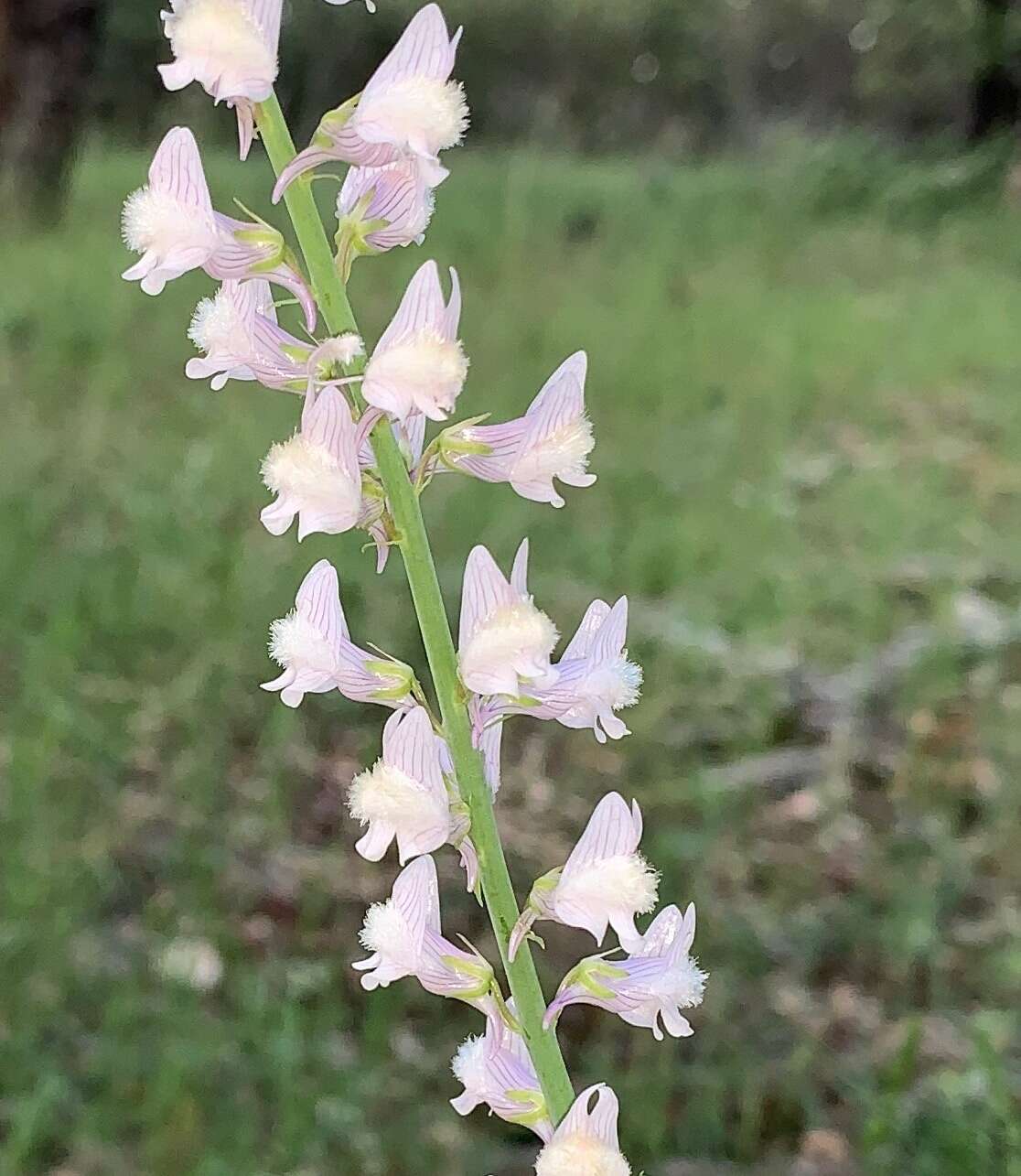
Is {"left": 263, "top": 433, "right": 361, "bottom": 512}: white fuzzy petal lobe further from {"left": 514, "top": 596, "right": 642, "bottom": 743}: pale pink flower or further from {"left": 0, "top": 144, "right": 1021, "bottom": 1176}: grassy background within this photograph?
{"left": 0, "top": 144, "right": 1021, "bottom": 1176}: grassy background

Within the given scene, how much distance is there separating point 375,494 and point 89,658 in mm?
1606

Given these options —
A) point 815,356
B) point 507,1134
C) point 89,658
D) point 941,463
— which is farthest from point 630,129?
point 507,1134

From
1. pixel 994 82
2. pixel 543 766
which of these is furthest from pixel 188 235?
pixel 994 82

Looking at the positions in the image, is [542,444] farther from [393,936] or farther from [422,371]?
[393,936]

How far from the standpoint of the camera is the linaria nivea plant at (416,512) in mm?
468

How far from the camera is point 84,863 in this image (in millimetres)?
1587

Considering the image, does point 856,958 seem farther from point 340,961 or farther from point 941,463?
point 941,463

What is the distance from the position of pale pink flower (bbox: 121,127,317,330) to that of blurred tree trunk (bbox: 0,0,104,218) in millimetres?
4039

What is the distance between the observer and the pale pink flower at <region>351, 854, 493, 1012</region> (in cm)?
53

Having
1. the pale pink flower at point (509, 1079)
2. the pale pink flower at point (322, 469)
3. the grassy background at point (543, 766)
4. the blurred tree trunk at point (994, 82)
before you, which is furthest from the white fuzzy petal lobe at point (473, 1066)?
the blurred tree trunk at point (994, 82)

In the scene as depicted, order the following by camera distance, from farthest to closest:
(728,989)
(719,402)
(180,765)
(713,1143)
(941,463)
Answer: (719,402) → (941,463) → (180,765) → (728,989) → (713,1143)

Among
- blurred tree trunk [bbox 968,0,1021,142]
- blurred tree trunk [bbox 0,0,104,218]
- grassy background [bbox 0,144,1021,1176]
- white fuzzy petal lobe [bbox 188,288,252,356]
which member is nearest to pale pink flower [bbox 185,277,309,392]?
white fuzzy petal lobe [bbox 188,288,252,356]

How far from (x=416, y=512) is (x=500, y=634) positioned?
62 mm

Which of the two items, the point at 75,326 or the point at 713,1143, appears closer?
the point at 713,1143
